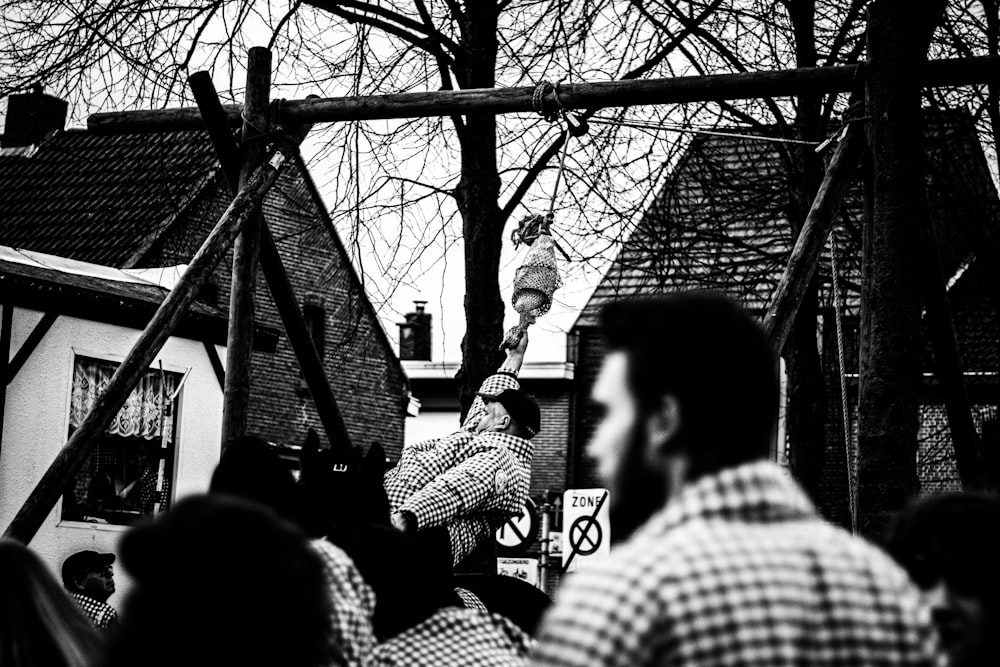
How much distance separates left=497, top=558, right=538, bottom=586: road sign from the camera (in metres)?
19.5

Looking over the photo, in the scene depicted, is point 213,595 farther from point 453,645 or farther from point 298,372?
point 298,372

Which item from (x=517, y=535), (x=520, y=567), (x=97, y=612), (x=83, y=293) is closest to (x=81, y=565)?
(x=97, y=612)

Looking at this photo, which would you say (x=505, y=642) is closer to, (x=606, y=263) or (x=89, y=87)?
(x=89, y=87)

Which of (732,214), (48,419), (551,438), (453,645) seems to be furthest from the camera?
(551,438)

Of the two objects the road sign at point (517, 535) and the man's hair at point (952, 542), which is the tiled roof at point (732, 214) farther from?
the man's hair at point (952, 542)

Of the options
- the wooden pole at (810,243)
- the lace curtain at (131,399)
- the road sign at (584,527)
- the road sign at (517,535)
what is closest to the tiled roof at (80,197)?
the lace curtain at (131,399)

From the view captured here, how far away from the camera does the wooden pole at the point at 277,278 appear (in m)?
7.03

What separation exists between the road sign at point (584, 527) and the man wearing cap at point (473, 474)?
868cm

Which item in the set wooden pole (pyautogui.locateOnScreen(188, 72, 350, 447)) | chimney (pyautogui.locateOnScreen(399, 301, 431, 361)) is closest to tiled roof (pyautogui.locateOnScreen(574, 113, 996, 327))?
wooden pole (pyautogui.locateOnScreen(188, 72, 350, 447))

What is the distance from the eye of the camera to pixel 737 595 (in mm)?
1894

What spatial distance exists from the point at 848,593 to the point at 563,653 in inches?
17.0

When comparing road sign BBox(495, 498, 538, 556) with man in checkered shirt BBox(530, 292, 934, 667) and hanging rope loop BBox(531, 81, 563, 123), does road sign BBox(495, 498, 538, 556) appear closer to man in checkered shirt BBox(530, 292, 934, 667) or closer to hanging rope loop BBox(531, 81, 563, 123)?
hanging rope loop BBox(531, 81, 563, 123)

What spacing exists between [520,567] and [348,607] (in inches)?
671

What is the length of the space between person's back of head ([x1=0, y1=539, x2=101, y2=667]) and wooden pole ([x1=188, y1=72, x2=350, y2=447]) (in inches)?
167
